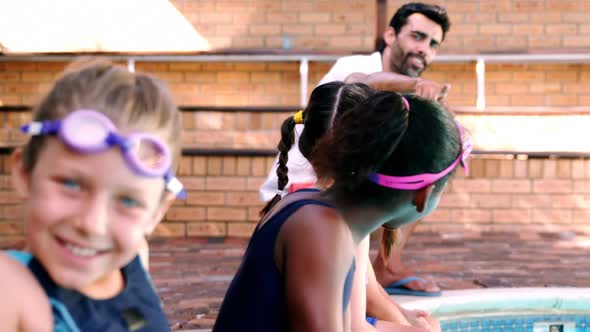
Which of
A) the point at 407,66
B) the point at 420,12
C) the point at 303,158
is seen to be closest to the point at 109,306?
the point at 303,158

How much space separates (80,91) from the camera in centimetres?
109

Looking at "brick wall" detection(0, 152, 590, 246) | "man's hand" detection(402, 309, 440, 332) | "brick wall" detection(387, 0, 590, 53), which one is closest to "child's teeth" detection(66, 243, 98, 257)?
"man's hand" detection(402, 309, 440, 332)

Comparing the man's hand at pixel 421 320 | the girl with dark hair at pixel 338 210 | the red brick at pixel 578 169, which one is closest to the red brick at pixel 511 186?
the red brick at pixel 578 169

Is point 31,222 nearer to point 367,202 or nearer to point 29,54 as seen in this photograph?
point 367,202

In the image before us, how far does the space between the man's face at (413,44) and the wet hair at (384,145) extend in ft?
7.53

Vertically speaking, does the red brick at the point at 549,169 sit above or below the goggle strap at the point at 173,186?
below

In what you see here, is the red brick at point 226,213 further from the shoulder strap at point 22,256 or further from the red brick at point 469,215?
the shoulder strap at point 22,256

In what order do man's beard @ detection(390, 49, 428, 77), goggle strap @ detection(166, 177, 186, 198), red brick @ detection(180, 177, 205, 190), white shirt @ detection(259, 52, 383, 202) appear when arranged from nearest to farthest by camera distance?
goggle strap @ detection(166, 177, 186, 198) < white shirt @ detection(259, 52, 383, 202) < man's beard @ detection(390, 49, 428, 77) < red brick @ detection(180, 177, 205, 190)

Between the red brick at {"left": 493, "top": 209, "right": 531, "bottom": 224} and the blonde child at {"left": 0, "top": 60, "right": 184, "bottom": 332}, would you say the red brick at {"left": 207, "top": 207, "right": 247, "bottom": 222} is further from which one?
the blonde child at {"left": 0, "top": 60, "right": 184, "bottom": 332}

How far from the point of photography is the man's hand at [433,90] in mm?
2332

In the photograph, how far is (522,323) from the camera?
3.81 m

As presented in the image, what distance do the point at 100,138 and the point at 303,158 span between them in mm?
1819

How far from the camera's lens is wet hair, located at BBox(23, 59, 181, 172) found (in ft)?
3.54

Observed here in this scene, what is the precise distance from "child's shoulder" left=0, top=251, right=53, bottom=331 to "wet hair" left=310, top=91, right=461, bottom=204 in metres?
0.79
